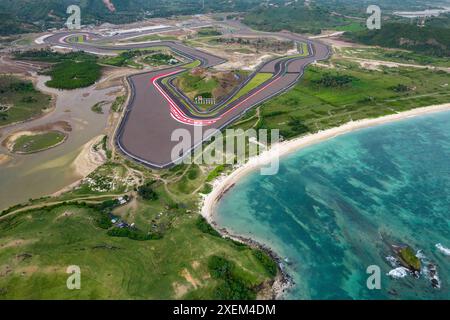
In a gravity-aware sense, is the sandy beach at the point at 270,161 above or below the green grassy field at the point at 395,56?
below

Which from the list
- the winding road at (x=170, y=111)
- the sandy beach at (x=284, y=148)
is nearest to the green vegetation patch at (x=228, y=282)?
the sandy beach at (x=284, y=148)

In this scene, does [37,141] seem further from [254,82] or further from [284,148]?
[254,82]

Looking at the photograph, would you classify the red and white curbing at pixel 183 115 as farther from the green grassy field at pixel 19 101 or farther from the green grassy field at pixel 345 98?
the green grassy field at pixel 19 101

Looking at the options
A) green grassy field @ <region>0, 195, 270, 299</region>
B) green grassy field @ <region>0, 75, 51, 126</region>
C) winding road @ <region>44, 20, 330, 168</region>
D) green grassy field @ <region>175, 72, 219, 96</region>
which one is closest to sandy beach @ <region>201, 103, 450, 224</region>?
green grassy field @ <region>0, 195, 270, 299</region>

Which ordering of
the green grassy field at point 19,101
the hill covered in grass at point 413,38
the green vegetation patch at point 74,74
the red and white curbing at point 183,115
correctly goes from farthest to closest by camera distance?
the hill covered in grass at point 413,38
the green vegetation patch at point 74,74
the green grassy field at point 19,101
the red and white curbing at point 183,115

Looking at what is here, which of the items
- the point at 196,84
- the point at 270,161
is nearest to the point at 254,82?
the point at 196,84

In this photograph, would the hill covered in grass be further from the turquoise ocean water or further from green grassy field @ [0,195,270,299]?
green grassy field @ [0,195,270,299]
